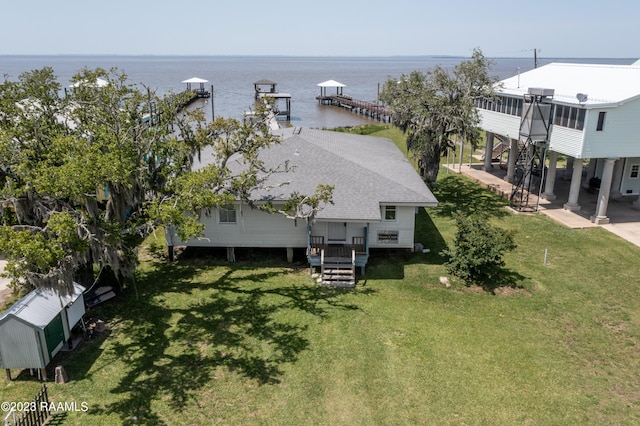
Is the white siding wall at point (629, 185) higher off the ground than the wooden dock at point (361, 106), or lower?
lower

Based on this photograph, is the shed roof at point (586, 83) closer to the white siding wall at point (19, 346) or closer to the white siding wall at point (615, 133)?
the white siding wall at point (615, 133)

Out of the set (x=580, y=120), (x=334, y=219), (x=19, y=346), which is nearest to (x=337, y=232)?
(x=334, y=219)

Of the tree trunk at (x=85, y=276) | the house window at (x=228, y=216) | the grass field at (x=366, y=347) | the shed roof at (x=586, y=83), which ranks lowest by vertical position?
the grass field at (x=366, y=347)

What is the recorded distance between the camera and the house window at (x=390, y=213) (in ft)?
76.3

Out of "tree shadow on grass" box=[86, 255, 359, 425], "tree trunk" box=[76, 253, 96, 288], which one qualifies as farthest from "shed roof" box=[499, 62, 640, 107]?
"tree trunk" box=[76, 253, 96, 288]

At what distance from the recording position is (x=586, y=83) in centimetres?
3095

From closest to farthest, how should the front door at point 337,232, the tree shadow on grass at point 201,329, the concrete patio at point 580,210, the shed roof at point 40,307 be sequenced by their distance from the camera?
the shed roof at point 40,307 < the tree shadow on grass at point 201,329 < the front door at point 337,232 < the concrete patio at point 580,210

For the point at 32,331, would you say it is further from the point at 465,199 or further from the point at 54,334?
the point at 465,199

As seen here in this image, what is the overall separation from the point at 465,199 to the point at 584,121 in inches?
356

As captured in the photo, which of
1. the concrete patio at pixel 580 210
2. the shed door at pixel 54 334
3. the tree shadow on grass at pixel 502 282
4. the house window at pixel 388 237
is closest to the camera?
the shed door at pixel 54 334

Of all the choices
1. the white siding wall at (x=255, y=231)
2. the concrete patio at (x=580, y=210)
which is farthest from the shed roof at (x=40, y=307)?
the concrete patio at (x=580, y=210)

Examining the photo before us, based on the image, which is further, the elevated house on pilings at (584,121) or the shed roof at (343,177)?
the elevated house on pilings at (584,121)

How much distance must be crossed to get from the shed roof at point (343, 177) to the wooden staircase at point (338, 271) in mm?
1905

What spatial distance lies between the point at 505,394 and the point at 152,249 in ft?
59.7
